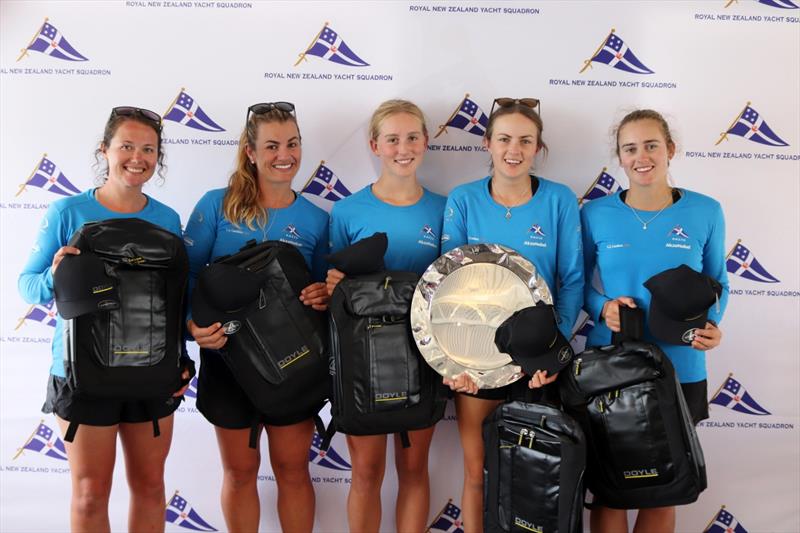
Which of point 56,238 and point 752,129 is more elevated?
point 752,129

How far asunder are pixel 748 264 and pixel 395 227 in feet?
5.69

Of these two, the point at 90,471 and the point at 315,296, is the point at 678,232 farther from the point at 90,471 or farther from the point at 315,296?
the point at 90,471

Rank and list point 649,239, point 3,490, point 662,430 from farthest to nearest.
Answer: point 3,490, point 649,239, point 662,430

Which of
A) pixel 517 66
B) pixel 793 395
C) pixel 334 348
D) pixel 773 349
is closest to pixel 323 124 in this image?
pixel 517 66

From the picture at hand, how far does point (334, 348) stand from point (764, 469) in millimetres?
2256

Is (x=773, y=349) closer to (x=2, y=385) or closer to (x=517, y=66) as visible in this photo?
(x=517, y=66)

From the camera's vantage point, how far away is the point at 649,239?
7.51 feet

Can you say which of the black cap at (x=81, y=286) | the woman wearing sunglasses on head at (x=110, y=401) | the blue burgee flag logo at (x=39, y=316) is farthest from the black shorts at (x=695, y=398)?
the blue burgee flag logo at (x=39, y=316)

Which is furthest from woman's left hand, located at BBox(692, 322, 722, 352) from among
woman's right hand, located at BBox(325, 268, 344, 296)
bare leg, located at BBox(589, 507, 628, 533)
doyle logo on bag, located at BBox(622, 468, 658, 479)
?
woman's right hand, located at BBox(325, 268, 344, 296)

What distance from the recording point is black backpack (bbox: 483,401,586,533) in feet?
6.48

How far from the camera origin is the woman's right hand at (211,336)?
204cm

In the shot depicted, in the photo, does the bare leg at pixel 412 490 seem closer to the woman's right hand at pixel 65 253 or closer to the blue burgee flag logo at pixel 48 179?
the woman's right hand at pixel 65 253

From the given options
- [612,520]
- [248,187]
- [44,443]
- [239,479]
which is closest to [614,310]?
[612,520]

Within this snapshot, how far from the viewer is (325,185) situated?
110 inches
